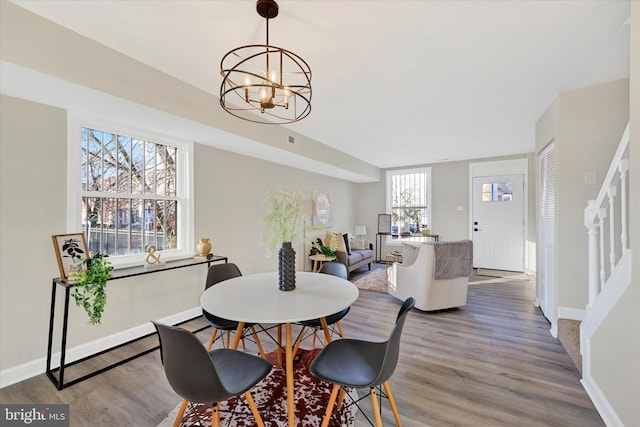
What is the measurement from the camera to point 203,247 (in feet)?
10.7

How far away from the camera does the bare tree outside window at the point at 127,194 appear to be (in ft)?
8.50

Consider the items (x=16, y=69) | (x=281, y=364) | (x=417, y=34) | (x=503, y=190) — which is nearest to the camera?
(x=16, y=69)

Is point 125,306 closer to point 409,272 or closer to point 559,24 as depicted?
point 409,272

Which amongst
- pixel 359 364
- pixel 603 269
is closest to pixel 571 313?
pixel 603 269

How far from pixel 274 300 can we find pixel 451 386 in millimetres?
1492

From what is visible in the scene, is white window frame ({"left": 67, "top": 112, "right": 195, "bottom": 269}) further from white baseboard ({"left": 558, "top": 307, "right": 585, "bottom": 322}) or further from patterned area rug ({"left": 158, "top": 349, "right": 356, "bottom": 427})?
white baseboard ({"left": 558, "top": 307, "right": 585, "bottom": 322})

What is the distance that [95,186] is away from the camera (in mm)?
2611

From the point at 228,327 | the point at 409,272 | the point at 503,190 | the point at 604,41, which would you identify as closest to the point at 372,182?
the point at 503,190

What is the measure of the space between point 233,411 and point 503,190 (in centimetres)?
634

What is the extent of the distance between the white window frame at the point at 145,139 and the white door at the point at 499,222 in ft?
18.9

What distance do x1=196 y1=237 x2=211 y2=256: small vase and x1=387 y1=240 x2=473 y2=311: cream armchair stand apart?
8.45 ft

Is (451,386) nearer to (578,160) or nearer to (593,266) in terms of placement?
(593,266)

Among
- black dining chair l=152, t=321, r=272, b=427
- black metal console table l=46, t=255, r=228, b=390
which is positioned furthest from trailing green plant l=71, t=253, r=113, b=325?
black dining chair l=152, t=321, r=272, b=427

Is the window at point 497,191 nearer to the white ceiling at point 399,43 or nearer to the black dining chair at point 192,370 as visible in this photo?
the white ceiling at point 399,43
